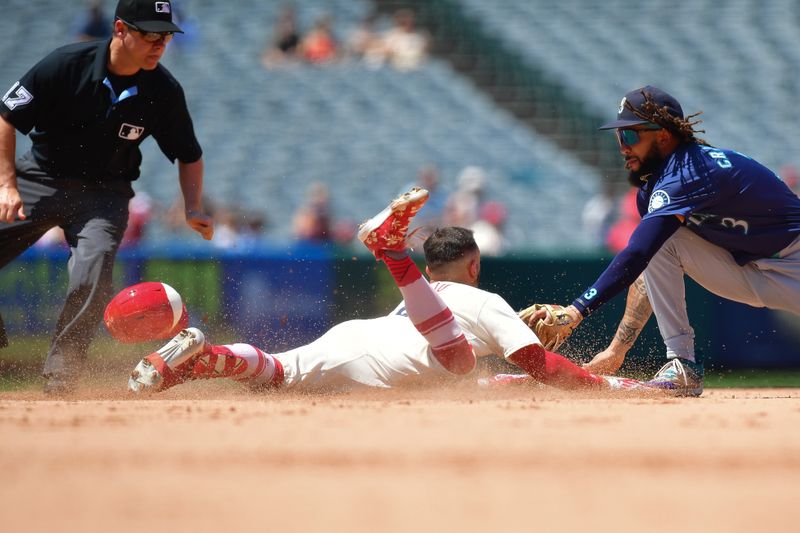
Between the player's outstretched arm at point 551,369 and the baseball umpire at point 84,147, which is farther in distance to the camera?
the baseball umpire at point 84,147

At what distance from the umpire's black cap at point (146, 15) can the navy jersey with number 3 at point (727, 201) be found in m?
2.85

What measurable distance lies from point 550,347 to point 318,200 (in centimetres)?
859

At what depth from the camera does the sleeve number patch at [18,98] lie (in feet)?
19.6

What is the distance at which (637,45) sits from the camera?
1706 centimetres

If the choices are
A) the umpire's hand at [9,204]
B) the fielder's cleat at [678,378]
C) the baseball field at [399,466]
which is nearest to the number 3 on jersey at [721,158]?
the fielder's cleat at [678,378]

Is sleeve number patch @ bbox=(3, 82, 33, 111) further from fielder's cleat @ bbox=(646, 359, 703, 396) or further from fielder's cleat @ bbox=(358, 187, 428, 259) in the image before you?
fielder's cleat @ bbox=(646, 359, 703, 396)

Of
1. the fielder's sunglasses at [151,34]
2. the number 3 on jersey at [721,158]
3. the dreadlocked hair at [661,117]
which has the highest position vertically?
the dreadlocked hair at [661,117]

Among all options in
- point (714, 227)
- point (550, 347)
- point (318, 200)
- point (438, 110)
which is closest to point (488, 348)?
point (550, 347)

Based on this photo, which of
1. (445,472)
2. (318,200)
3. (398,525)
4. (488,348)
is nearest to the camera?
(398,525)

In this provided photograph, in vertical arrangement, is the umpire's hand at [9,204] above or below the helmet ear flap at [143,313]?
above

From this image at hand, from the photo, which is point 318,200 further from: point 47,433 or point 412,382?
point 47,433

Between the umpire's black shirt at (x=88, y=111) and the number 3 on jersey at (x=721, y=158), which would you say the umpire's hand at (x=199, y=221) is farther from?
the number 3 on jersey at (x=721, y=158)

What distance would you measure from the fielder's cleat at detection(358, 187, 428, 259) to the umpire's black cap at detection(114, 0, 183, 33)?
1.74 meters

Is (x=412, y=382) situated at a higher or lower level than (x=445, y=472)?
lower
